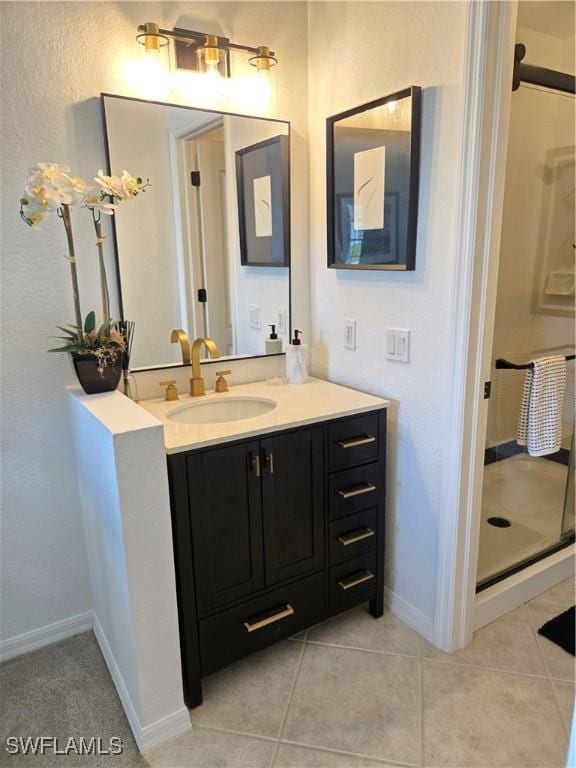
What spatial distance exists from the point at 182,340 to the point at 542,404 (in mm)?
1450

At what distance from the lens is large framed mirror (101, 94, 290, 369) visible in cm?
186

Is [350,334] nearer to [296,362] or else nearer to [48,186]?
[296,362]

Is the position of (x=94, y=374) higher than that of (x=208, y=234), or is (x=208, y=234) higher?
(x=208, y=234)

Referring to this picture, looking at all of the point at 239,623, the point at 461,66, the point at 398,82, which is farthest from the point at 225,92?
the point at 239,623

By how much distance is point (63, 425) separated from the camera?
1.88 metres

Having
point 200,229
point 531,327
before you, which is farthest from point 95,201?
point 531,327

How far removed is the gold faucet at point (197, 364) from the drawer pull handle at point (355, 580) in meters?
0.90

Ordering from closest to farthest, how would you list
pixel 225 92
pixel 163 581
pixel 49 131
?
pixel 163 581 → pixel 49 131 → pixel 225 92

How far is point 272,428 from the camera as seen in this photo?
1665 millimetres

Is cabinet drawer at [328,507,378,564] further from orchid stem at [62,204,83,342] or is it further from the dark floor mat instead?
orchid stem at [62,204,83,342]

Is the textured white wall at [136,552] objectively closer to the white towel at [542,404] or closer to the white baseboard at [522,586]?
the white baseboard at [522,586]

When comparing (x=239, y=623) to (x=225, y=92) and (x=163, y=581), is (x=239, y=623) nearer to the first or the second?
(x=163, y=581)

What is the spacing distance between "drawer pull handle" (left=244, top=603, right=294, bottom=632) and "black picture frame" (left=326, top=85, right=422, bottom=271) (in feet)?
4.12

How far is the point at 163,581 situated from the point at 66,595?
2.50ft
